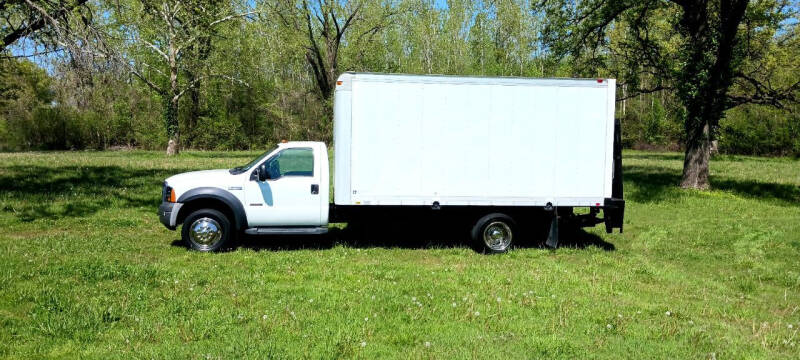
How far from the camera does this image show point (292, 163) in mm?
9422

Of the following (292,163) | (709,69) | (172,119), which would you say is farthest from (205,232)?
(172,119)

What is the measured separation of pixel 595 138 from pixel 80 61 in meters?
11.5

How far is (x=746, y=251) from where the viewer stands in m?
10.2

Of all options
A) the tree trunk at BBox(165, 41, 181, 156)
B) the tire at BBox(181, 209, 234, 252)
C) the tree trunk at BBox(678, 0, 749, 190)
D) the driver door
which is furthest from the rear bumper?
the tree trunk at BBox(165, 41, 181, 156)

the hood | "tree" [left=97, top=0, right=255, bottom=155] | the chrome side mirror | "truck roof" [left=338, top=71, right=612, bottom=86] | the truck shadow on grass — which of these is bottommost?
the truck shadow on grass

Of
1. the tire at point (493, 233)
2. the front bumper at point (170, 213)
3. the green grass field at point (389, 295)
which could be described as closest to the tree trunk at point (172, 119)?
the green grass field at point (389, 295)

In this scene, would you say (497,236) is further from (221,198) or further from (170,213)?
(170,213)

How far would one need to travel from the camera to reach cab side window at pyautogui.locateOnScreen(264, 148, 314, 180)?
9375 mm

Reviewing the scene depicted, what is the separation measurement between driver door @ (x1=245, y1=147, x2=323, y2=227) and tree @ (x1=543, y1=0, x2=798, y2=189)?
12330 millimetres

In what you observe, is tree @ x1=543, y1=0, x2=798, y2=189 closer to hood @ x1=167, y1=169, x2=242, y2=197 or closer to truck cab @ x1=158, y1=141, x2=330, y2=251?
truck cab @ x1=158, y1=141, x2=330, y2=251

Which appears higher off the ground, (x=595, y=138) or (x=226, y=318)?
(x=595, y=138)

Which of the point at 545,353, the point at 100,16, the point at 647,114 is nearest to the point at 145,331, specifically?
the point at 545,353

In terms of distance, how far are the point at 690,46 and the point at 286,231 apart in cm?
1374

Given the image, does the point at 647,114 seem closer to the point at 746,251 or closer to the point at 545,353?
the point at 746,251
